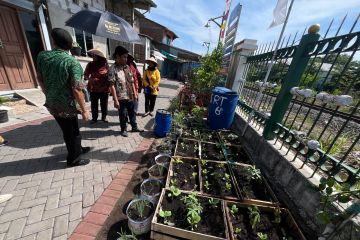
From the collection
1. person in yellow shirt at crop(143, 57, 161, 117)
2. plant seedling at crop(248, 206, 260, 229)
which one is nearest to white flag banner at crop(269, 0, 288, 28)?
→ plant seedling at crop(248, 206, 260, 229)

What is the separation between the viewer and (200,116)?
5207mm

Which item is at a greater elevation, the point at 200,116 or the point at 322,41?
the point at 322,41

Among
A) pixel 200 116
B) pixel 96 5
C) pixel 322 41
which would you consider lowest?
pixel 200 116

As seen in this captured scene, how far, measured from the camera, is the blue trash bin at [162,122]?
4128mm

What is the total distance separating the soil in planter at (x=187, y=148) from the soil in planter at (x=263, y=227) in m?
1.45

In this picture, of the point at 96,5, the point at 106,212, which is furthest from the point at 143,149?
the point at 96,5

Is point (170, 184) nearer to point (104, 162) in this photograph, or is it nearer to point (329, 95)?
point (104, 162)

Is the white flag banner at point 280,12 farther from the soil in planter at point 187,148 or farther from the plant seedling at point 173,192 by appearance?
the plant seedling at point 173,192

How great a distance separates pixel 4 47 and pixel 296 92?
7.85m

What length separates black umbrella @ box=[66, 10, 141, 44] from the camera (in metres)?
3.40

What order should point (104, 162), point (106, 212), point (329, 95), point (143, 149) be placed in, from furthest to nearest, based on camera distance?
point (143, 149) → point (104, 162) → point (106, 212) → point (329, 95)

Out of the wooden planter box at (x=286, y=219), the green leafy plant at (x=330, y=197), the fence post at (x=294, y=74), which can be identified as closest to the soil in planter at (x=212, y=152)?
the fence post at (x=294, y=74)

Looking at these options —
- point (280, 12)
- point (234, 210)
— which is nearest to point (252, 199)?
point (234, 210)

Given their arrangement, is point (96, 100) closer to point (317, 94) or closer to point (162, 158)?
point (162, 158)
